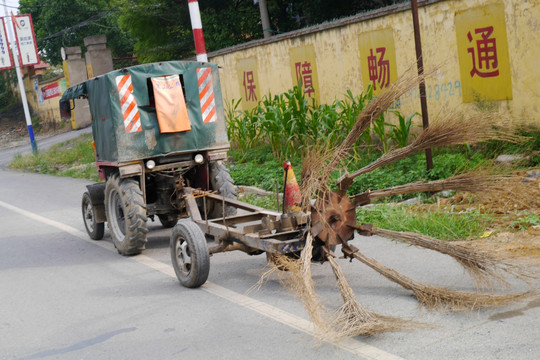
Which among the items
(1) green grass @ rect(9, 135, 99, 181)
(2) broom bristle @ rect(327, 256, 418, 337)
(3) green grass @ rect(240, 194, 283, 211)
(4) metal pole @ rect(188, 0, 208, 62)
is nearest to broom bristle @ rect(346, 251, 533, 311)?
(2) broom bristle @ rect(327, 256, 418, 337)

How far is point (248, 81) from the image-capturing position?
17.4 metres

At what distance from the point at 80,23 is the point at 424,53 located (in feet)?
103

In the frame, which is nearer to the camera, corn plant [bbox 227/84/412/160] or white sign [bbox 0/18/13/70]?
corn plant [bbox 227/84/412/160]

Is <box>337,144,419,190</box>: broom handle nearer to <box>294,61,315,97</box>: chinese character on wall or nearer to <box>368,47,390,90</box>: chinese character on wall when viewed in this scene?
<box>368,47,390,90</box>: chinese character on wall

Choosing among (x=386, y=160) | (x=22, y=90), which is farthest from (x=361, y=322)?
(x=22, y=90)

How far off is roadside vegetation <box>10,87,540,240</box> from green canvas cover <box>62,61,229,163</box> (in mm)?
1594

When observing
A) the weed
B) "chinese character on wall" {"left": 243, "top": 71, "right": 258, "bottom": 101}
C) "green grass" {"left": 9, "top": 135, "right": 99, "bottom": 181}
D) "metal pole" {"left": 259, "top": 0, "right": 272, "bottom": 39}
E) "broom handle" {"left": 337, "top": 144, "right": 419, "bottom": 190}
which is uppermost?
"metal pole" {"left": 259, "top": 0, "right": 272, "bottom": 39}

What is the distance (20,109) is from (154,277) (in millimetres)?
39412

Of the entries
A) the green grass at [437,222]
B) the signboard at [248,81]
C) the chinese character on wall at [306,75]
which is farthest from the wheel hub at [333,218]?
the signboard at [248,81]

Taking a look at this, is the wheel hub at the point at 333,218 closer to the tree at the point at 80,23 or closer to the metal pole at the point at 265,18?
the metal pole at the point at 265,18

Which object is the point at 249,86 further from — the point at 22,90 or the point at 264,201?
the point at 22,90

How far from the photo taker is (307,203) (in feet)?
18.4

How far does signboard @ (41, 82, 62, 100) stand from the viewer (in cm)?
3706

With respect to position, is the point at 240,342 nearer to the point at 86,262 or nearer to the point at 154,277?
the point at 154,277
